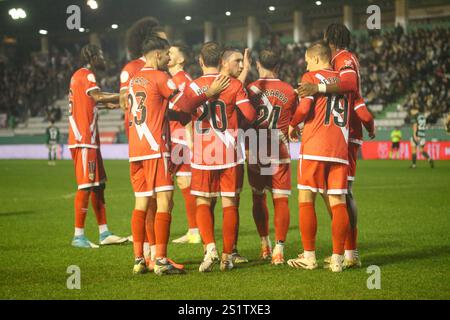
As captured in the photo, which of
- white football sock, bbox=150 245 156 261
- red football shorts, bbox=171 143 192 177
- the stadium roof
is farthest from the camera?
the stadium roof

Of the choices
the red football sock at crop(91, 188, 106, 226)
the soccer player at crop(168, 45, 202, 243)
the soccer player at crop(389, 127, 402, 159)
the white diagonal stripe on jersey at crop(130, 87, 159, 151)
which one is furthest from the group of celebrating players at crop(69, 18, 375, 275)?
the soccer player at crop(389, 127, 402, 159)

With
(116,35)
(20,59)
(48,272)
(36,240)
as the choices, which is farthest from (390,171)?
(20,59)

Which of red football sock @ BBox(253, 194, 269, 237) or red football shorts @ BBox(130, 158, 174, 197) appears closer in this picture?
red football shorts @ BBox(130, 158, 174, 197)

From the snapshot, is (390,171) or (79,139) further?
(390,171)

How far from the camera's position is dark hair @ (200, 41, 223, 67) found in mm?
7246

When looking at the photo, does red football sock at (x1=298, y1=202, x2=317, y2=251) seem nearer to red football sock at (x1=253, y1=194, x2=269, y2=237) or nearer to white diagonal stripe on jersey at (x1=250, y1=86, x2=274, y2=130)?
red football sock at (x1=253, y1=194, x2=269, y2=237)

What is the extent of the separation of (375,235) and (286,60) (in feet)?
100

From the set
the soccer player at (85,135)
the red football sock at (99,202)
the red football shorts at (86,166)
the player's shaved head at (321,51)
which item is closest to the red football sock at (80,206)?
the soccer player at (85,135)

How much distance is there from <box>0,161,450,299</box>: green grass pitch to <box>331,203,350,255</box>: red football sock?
267 mm

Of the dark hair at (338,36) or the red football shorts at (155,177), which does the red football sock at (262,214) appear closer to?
the red football shorts at (155,177)

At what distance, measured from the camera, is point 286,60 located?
130ft

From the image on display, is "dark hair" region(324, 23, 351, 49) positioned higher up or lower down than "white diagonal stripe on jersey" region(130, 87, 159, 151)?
higher up

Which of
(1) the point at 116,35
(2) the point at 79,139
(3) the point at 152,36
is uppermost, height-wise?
(1) the point at 116,35
